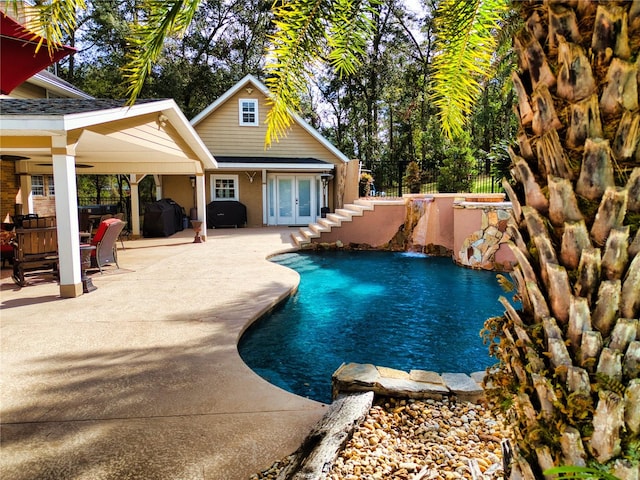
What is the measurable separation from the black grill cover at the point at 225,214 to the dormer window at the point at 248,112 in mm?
3762

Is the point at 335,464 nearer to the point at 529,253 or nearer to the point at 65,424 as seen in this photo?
the point at 529,253

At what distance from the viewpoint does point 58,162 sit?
6.23 meters

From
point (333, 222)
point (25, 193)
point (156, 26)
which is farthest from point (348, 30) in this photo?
point (25, 193)

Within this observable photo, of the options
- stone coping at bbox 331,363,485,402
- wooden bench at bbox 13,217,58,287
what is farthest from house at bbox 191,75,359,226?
stone coping at bbox 331,363,485,402

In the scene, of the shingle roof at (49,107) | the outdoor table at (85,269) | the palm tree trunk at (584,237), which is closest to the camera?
the palm tree trunk at (584,237)

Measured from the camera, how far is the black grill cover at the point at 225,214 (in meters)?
18.0

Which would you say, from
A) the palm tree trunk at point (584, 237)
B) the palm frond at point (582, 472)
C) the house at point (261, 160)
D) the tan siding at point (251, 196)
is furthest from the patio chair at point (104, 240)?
the tan siding at point (251, 196)

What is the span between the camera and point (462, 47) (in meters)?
2.54

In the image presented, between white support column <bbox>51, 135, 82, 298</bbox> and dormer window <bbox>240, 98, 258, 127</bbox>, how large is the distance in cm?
1315

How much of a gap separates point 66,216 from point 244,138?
13.4m

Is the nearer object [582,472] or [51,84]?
[582,472]

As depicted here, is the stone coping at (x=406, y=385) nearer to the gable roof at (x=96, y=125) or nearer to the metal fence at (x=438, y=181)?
the gable roof at (x=96, y=125)

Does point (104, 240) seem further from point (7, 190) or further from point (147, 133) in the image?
point (7, 190)

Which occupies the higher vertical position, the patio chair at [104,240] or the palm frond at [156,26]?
the palm frond at [156,26]
